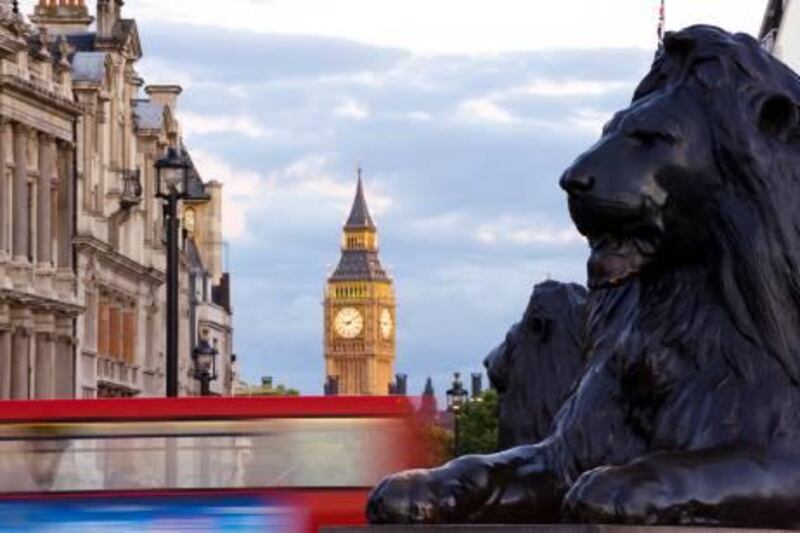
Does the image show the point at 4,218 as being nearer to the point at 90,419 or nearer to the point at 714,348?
the point at 90,419

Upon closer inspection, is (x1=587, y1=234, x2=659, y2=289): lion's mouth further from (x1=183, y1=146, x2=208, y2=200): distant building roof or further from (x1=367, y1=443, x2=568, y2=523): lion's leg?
(x1=183, y1=146, x2=208, y2=200): distant building roof

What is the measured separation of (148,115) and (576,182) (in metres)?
97.0

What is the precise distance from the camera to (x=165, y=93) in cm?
11031

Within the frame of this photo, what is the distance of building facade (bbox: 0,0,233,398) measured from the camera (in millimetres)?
81812

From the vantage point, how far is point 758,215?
223 inches

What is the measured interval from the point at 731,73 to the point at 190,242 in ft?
386

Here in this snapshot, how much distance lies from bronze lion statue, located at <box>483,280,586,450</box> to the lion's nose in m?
3.21

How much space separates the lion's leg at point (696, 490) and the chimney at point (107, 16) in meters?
91.4

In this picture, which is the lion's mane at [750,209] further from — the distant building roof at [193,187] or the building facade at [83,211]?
the building facade at [83,211]

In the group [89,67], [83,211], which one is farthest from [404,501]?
[89,67]

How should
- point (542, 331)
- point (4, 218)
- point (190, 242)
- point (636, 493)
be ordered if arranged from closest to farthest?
point (636, 493), point (542, 331), point (4, 218), point (190, 242)

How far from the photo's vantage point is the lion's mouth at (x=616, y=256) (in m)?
5.65

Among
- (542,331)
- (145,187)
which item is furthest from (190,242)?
(542,331)

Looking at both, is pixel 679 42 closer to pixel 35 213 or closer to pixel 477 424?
pixel 35 213
